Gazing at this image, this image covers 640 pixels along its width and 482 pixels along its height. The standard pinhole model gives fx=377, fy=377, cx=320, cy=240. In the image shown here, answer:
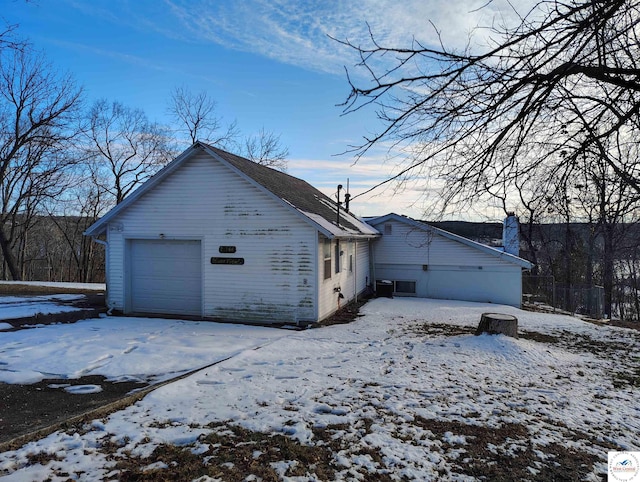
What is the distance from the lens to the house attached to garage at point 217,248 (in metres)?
11.1

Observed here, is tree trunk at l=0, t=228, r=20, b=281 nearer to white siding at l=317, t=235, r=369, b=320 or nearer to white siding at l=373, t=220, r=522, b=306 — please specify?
white siding at l=317, t=235, r=369, b=320

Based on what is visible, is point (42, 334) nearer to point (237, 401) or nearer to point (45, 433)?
point (45, 433)

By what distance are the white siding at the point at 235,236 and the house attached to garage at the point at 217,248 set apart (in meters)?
0.03

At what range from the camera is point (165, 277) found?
40.8 feet

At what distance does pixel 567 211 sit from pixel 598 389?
11.4 feet

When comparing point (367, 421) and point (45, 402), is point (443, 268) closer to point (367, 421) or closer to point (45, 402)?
point (367, 421)

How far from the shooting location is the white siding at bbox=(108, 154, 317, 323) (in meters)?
11.1

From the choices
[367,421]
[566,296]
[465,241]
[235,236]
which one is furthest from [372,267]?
[367,421]

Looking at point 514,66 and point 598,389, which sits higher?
point 514,66

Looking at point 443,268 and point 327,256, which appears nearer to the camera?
point 327,256

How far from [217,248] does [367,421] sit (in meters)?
8.21

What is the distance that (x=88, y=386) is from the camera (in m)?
6.02

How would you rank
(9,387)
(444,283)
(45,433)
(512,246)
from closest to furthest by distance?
(45,433), (9,387), (444,283), (512,246)

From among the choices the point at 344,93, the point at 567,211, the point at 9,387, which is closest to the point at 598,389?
the point at 567,211
